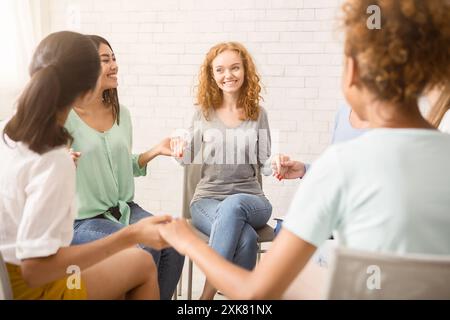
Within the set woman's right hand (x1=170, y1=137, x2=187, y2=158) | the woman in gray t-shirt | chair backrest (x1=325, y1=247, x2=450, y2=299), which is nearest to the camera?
chair backrest (x1=325, y1=247, x2=450, y2=299)

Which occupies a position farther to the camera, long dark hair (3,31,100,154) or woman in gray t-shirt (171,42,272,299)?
woman in gray t-shirt (171,42,272,299)

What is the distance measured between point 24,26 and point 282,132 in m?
1.63

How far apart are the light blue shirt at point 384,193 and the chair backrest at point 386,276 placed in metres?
0.06

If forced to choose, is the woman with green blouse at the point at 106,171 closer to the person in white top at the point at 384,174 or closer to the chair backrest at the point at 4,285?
the chair backrest at the point at 4,285

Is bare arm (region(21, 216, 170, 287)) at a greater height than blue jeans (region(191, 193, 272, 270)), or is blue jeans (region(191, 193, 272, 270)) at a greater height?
bare arm (region(21, 216, 170, 287))

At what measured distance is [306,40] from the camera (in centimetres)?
312

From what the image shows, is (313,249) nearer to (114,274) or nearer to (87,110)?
(114,274)

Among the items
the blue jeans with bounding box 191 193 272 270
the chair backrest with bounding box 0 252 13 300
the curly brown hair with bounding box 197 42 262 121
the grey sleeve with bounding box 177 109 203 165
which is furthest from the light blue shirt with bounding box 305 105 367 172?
the chair backrest with bounding box 0 252 13 300

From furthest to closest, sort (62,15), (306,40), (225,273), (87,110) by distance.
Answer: (62,15) → (306,40) → (87,110) → (225,273)

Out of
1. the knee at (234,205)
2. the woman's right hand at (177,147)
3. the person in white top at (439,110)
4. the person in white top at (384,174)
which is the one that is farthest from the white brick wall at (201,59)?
the person in white top at (384,174)

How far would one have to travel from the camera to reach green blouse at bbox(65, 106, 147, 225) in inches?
67.0

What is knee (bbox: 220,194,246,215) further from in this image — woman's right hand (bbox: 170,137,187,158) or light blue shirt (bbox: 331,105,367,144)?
A: light blue shirt (bbox: 331,105,367,144)
